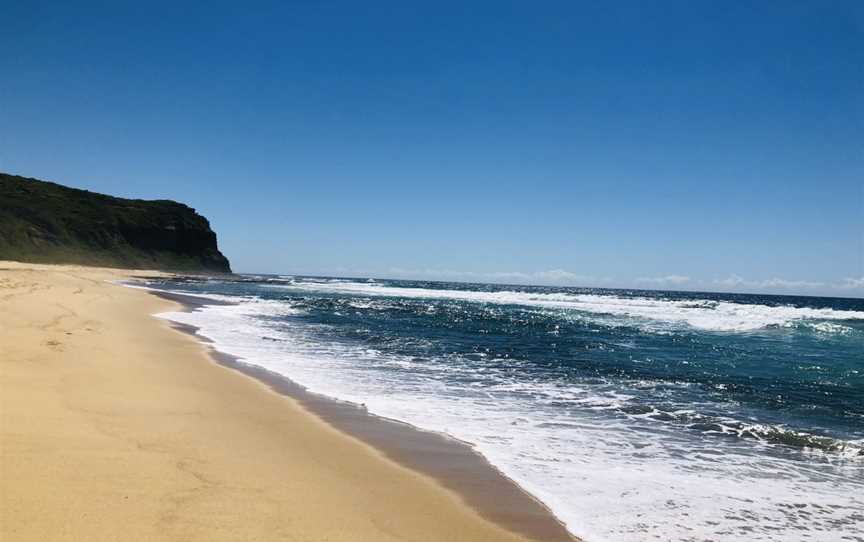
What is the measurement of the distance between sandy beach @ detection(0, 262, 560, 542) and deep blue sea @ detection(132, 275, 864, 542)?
4.27 ft

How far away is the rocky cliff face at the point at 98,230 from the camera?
68188mm

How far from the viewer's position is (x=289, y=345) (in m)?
14.9

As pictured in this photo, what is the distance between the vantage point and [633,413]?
851 cm

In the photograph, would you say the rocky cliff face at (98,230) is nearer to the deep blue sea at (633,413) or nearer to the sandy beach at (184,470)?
the deep blue sea at (633,413)

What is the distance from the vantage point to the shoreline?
14.1 ft

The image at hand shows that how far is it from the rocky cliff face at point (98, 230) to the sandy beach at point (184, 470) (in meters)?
68.7

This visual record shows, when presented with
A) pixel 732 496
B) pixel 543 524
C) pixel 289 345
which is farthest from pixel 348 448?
pixel 289 345

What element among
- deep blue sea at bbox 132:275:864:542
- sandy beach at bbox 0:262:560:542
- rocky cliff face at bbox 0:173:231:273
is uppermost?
rocky cliff face at bbox 0:173:231:273

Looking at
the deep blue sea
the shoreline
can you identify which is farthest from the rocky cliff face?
the shoreline

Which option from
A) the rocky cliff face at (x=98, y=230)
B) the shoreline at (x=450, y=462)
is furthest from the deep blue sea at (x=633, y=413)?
the rocky cliff face at (x=98, y=230)

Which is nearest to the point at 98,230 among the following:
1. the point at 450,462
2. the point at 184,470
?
the point at 184,470

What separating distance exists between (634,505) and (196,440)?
427 cm

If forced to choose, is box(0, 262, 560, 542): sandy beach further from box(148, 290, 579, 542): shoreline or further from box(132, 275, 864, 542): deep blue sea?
box(132, 275, 864, 542): deep blue sea

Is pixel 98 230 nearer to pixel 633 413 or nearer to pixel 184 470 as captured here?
pixel 633 413
